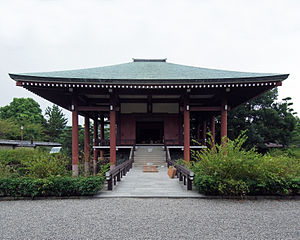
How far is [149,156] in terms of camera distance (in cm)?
1424

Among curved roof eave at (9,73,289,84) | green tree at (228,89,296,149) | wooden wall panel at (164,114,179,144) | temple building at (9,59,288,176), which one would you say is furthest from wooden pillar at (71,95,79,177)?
green tree at (228,89,296,149)

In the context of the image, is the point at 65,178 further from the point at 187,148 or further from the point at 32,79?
the point at 187,148

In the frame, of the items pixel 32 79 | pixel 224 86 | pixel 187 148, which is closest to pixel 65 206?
pixel 32 79

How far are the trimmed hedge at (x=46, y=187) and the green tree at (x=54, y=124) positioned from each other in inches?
1559

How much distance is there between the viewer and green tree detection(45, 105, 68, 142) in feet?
146

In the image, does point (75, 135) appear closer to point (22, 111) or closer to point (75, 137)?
point (75, 137)

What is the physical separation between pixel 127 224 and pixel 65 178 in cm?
283

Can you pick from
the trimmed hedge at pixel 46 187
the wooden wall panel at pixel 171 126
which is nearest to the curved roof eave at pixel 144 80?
the trimmed hedge at pixel 46 187

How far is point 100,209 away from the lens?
5328mm

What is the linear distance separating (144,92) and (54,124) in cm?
3870

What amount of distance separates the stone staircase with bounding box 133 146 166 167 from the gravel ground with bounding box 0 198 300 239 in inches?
285

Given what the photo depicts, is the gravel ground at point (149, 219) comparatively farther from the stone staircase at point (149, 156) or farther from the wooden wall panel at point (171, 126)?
the wooden wall panel at point (171, 126)

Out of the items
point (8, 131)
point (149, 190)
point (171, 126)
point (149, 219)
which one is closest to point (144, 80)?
point (149, 190)

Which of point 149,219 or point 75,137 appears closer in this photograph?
point 149,219
